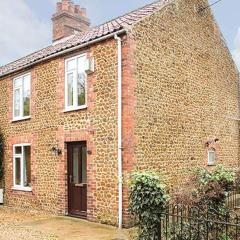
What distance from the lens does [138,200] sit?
8.41 metres

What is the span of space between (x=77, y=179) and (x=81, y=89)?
314cm

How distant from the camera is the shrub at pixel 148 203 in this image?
825cm

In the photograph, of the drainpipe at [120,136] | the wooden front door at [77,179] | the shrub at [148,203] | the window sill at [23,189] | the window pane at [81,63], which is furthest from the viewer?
the window sill at [23,189]

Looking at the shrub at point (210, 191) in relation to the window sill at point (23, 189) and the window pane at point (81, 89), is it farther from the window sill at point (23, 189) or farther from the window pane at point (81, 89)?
the window sill at point (23, 189)

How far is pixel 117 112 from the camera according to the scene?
12156 millimetres

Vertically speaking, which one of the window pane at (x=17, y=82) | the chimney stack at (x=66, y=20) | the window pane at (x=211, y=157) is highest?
the chimney stack at (x=66, y=20)

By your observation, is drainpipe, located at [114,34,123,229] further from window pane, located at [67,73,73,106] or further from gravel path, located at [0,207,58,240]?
window pane, located at [67,73,73,106]

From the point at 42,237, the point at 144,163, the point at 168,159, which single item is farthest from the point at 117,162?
the point at 42,237

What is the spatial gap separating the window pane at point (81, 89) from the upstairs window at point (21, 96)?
11.0 ft

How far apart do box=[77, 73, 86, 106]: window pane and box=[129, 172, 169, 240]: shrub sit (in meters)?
5.73

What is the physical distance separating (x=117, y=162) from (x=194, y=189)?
3211mm

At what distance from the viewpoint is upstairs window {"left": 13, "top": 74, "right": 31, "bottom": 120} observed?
16.5 meters

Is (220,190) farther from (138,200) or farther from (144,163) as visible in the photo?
(144,163)

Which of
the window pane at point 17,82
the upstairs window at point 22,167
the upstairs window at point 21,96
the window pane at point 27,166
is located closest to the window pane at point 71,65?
the upstairs window at point 21,96
